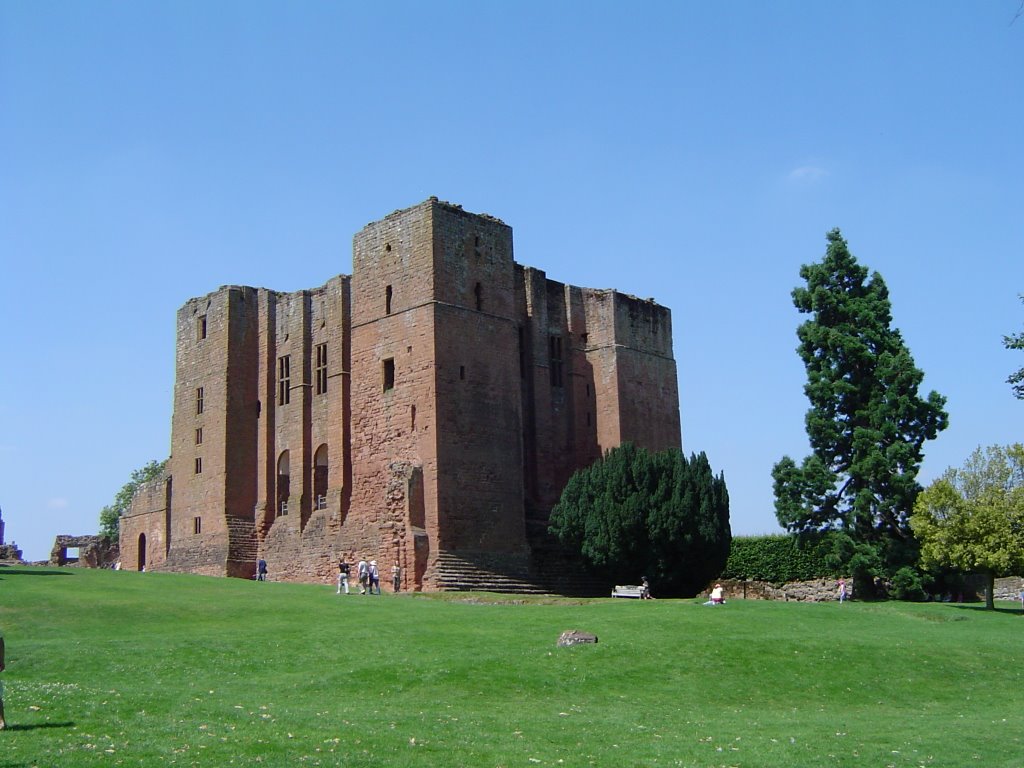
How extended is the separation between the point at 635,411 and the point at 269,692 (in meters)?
30.9

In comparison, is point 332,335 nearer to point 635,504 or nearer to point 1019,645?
point 635,504

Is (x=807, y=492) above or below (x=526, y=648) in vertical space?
above

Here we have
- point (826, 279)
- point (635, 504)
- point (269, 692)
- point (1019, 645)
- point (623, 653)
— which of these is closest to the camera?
point (269, 692)

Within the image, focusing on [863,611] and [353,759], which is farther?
[863,611]

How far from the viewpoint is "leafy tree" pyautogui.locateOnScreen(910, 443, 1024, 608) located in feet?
116

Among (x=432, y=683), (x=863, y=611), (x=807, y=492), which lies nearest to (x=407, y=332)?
(x=807, y=492)

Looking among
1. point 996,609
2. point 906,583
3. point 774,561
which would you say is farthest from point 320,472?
point 996,609

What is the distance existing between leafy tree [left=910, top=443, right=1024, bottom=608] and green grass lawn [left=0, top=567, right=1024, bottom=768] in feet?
10.6

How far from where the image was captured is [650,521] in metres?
38.6

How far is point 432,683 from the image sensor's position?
62.6 ft

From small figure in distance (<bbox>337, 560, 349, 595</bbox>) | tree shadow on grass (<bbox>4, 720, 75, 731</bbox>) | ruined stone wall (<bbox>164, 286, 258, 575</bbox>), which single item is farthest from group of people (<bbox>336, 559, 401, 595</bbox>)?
tree shadow on grass (<bbox>4, 720, 75, 731</bbox>)

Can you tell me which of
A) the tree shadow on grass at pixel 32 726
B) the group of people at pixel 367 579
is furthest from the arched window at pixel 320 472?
the tree shadow on grass at pixel 32 726

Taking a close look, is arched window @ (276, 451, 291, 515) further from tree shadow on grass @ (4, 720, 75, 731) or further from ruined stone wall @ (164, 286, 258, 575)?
tree shadow on grass @ (4, 720, 75, 731)

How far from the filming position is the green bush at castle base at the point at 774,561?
4634 cm
